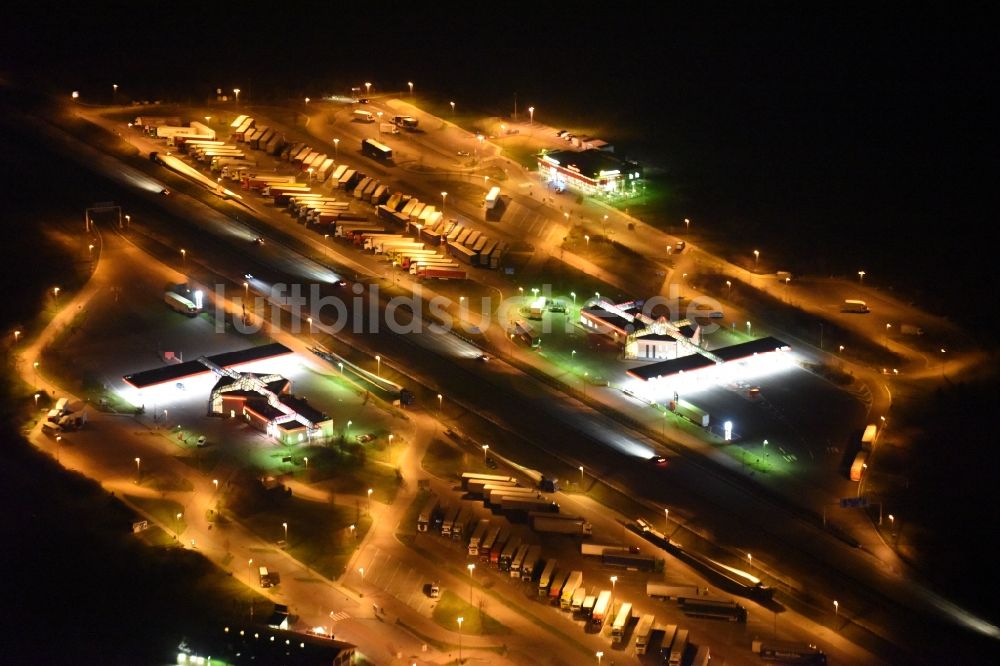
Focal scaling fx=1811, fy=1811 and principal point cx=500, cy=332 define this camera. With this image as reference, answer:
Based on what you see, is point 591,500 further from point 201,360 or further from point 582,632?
point 201,360

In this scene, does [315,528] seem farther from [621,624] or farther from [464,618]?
[621,624]

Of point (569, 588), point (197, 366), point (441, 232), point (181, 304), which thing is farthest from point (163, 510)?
point (441, 232)

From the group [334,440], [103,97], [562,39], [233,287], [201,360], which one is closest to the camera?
[334,440]

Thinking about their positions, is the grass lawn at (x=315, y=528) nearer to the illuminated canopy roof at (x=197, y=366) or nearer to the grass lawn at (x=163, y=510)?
the grass lawn at (x=163, y=510)

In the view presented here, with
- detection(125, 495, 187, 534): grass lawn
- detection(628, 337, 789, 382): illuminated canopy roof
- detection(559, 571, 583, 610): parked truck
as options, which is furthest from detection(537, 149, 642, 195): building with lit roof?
detection(559, 571, 583, 610): parked truck

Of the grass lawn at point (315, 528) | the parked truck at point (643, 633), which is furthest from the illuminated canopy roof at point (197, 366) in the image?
the parked truck at point (643, 633)

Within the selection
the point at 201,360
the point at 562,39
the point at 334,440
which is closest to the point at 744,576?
the point at 334,440
